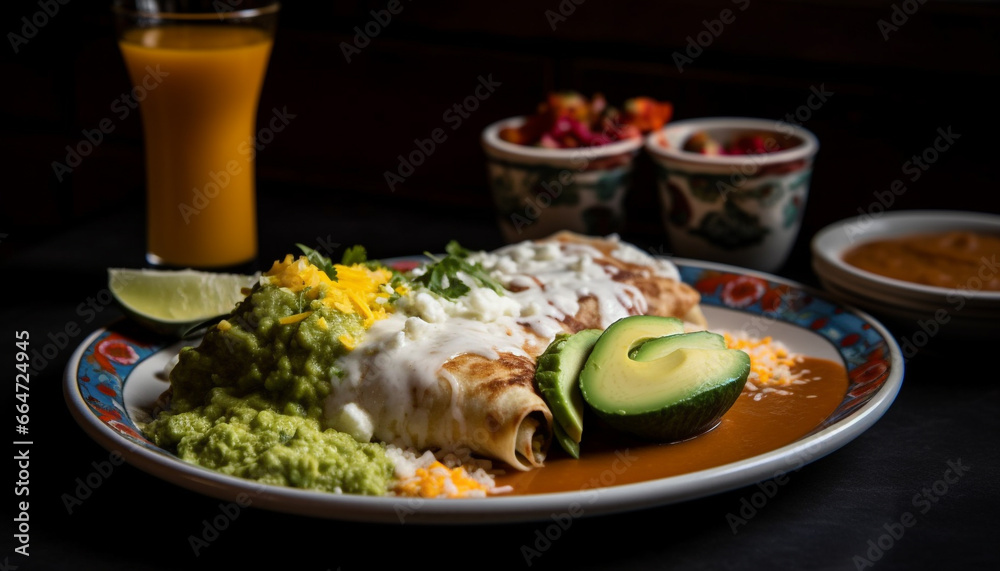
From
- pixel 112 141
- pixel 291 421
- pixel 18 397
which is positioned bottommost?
pixel 112 141

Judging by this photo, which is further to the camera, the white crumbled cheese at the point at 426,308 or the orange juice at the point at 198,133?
the orange juice at the point at 198,133

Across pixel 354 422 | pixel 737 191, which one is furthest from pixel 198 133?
pixel 737 191

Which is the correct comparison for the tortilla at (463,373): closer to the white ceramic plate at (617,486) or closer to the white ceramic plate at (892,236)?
the white ceramic plate at (617,486)

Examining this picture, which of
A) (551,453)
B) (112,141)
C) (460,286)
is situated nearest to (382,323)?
(460,286)

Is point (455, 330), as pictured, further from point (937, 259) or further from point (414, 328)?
point (937, 259)

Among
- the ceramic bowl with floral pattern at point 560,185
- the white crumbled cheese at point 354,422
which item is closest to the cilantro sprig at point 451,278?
the white crumbled cheese at point 354,422

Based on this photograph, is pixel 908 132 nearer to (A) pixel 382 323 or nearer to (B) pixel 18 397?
(A) pixel 382 323
